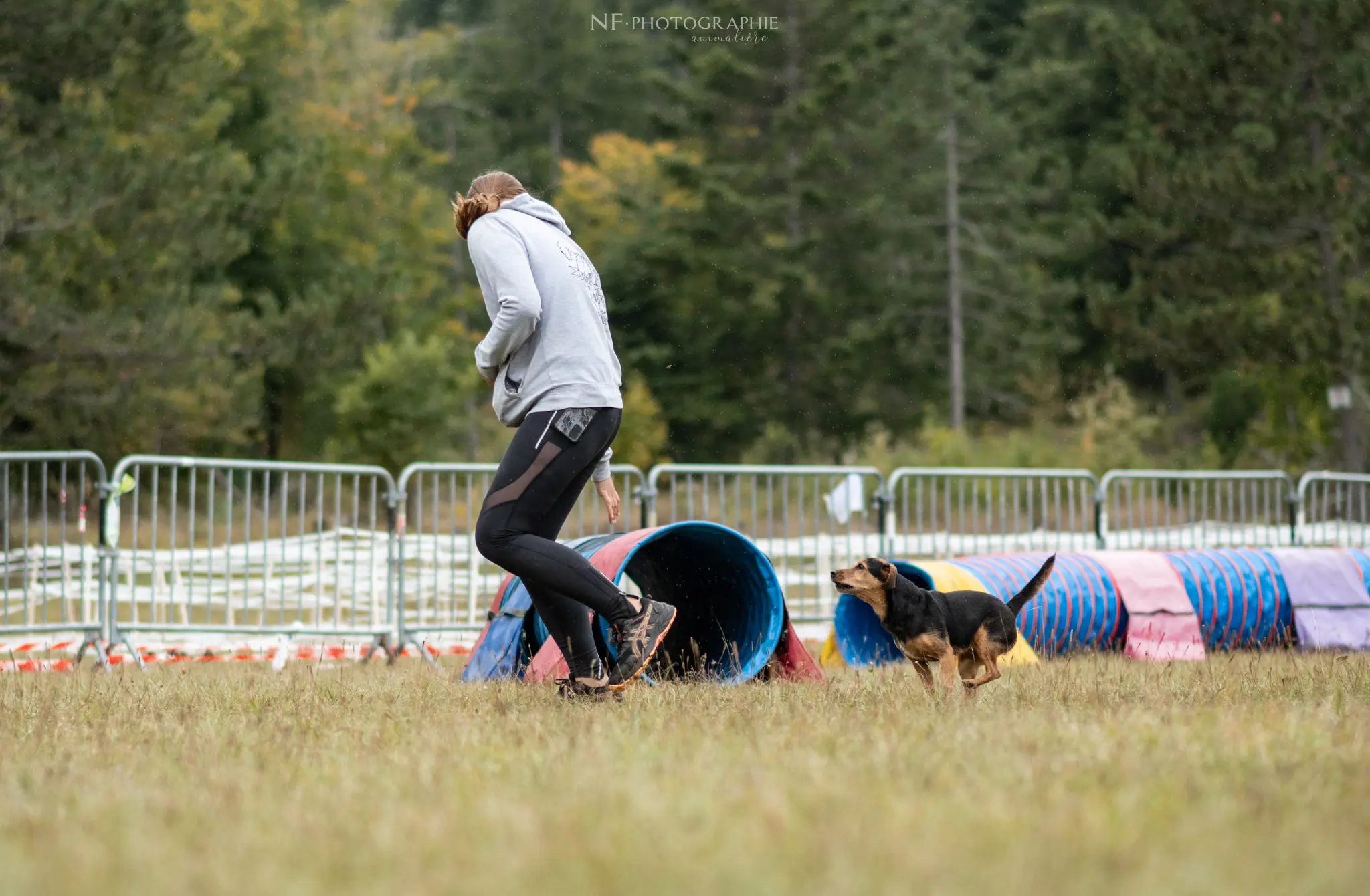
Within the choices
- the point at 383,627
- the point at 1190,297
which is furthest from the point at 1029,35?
the point at 383,627

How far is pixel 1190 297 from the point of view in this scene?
32344mm

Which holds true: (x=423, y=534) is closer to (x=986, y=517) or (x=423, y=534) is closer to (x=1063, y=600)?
(x=986, y=517)

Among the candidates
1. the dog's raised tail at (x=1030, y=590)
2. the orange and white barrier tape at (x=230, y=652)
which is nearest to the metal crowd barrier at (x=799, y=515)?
the orange and white barrier tape at (x=230, y=652)

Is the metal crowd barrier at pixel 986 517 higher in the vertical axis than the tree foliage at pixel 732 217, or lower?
lower

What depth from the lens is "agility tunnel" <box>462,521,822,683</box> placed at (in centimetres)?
694

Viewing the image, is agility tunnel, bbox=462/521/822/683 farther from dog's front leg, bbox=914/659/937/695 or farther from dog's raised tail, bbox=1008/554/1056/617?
dog's raised tail, bbox=1008/554/1056/617

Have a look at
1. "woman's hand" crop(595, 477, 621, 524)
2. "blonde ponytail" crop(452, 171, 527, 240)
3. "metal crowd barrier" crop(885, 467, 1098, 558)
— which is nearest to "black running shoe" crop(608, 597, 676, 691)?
"woman's hand" crop(595, 477, 621, 524)

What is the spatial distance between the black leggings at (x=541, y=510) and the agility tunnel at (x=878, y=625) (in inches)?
128

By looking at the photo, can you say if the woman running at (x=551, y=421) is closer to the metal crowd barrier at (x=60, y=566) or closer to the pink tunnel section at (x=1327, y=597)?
the metal crowd barrier at (x=60, y=566)

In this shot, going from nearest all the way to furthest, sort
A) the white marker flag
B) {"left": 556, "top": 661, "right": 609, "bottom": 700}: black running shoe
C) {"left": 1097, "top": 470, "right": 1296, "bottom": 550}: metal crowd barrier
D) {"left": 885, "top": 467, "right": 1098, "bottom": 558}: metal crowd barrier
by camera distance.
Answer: {"left": 556, "top": 661, "right": 609, "bottom": 700}: black running shoe, the white marker flag, {"left": 885, "top": 467, "right": 1098, "bottom": 558}: metal crowd barrier, {"left": 1097, "top": 470, "right": 1296, "bottom": 550}: metal crowd barrier

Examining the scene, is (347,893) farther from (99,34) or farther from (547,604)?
(99,34)

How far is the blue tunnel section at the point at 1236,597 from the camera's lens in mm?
10289

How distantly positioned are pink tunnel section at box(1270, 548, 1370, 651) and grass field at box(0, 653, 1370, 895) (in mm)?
4814

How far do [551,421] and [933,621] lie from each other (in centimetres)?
197
